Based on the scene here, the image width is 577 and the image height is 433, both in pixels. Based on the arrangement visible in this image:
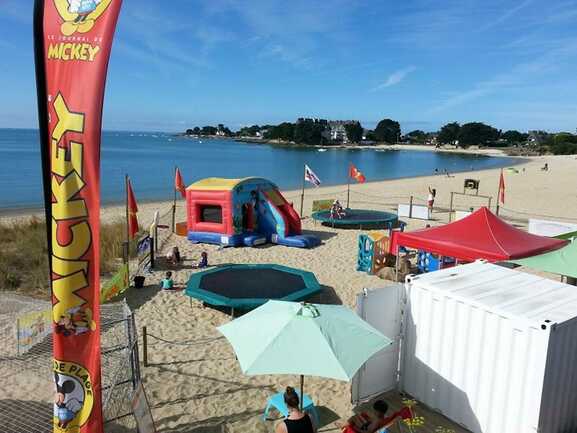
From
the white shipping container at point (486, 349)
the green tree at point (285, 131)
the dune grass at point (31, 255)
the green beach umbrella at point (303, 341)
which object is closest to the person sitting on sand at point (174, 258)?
the dune grass at point (31, 255)

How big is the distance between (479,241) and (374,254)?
11.8 feet

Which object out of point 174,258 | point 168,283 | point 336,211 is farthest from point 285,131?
point 168,283

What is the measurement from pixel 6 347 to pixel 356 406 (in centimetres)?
625

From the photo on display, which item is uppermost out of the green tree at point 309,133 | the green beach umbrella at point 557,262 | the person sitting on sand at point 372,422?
the green tree at point 309,133

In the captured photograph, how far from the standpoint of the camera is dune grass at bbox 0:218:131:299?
11438 mm

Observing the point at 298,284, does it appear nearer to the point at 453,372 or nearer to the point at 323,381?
the point at 323,381

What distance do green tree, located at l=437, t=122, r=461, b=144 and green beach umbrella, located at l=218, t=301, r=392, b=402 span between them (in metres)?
179

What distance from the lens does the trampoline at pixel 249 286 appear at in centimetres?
988

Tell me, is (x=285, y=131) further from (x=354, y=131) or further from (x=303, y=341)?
(x=303, y=341)

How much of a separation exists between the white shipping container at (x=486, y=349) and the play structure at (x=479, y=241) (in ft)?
7.92

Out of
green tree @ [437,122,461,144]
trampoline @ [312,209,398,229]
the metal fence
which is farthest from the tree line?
the metal fence

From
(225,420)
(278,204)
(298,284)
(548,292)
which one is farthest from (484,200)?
(225,420)

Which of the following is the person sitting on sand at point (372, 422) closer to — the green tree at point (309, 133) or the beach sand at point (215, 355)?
the beach sand at point (215, 355)

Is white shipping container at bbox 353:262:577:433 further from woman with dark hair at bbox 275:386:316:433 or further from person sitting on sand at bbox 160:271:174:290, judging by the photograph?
person sitting on sand at bbox 160:271:174:290
